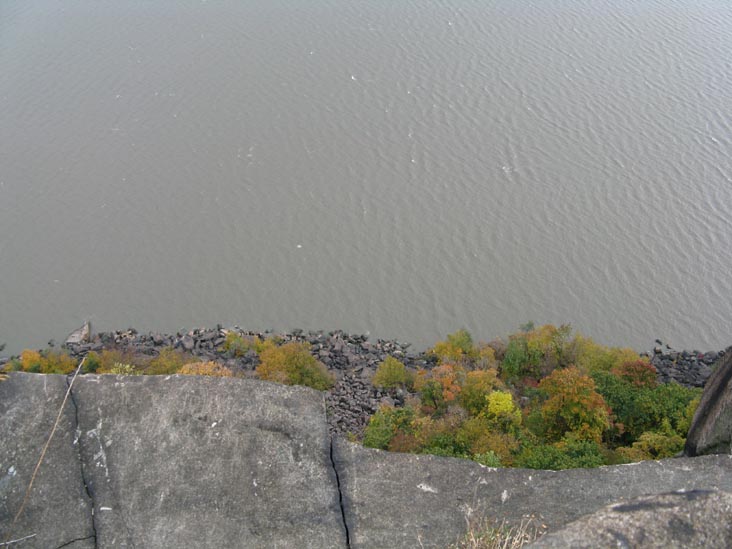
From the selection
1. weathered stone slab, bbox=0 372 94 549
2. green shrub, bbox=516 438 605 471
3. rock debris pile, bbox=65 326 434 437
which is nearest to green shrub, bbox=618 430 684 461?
green shrub, bbox=516 438 605 471

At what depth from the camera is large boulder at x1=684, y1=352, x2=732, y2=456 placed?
6.93 metres

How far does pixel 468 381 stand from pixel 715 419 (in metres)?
4.41

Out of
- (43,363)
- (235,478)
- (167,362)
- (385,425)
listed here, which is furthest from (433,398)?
(43,363)

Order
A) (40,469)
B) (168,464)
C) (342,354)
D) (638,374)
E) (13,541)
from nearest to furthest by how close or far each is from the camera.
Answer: (13,541) → (40,469) → (168,464) → (638,374) → (342,354)

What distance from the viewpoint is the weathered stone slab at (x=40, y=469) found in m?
5.37

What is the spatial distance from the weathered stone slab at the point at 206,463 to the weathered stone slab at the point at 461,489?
0.82 ft

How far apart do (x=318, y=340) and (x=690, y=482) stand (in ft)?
28.7

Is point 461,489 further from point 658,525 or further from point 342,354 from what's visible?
point 342,354

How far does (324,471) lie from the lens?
577cm

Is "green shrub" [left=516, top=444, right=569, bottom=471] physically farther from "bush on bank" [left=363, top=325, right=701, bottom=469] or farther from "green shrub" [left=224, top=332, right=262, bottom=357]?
"green shrub" [left=224, top=332, right=262, bottom=357]

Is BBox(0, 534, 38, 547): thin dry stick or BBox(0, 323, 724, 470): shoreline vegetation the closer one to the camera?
BBox(0, 534, 38, 547): thin dry stick

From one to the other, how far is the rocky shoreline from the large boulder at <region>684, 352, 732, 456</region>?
5276 mm

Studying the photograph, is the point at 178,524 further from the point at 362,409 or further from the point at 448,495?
the point at 362,409

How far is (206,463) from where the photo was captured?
5.74 metres
